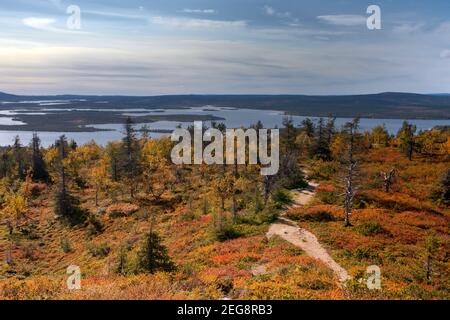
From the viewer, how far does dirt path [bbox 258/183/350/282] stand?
82.4ft

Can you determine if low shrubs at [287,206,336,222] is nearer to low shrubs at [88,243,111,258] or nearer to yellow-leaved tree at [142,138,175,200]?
low shrubs at [88,243,111,258]

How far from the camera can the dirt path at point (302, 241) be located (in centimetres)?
2511

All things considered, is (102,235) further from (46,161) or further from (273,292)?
(46,161)

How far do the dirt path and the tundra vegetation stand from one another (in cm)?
69

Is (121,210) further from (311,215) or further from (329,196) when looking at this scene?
(329,196)

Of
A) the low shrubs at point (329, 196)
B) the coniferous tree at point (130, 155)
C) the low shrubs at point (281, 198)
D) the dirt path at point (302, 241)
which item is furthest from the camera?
the coniferous tree at point (130, 155)

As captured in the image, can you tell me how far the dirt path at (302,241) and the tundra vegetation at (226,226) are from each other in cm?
69

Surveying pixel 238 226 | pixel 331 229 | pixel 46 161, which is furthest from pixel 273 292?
pixel 46 161

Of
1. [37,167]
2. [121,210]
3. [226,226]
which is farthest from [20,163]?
[226,226]

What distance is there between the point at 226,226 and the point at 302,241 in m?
9.00

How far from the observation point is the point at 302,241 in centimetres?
3322

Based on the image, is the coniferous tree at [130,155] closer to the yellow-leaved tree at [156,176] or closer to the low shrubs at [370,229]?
the yellow-leaved tree at [156,176]

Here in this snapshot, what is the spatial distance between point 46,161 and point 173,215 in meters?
55.9

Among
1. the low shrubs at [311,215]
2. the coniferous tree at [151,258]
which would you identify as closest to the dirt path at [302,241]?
the low shrubs at [311,215]
